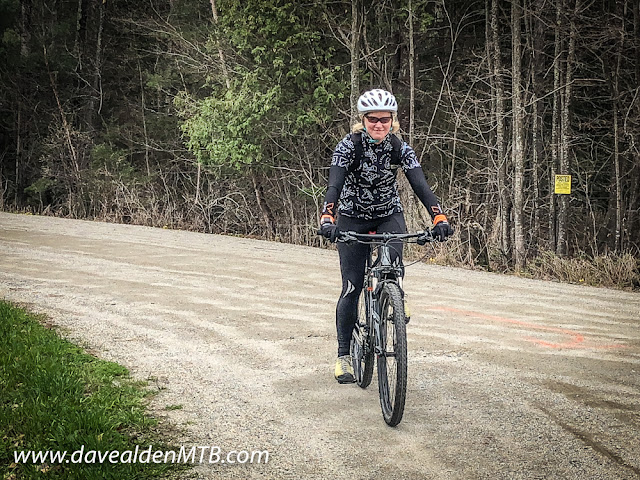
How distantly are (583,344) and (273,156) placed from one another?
42.8ft

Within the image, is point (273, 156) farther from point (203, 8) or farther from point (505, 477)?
point (505, 477)

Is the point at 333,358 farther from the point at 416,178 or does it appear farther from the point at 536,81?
the point at 536,81

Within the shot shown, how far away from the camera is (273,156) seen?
1966cm

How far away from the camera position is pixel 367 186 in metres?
5.68

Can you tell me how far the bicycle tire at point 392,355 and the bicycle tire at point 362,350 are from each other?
302 mm

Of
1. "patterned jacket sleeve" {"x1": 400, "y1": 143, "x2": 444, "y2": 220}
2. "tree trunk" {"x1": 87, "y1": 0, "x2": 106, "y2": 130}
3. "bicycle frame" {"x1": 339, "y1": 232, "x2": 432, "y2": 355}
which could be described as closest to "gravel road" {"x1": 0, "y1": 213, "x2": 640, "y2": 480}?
"bicycle frame" {"x1": 339, "y1": 232, "x2": 432, "y2": 355}

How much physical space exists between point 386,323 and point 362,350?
622mm

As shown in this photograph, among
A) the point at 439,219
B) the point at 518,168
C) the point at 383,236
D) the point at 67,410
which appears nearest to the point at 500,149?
the point at 518,168

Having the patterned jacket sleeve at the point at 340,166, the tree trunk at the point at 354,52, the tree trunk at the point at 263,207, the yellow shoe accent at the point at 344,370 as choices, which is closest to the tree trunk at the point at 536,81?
the tree trunk at the point at 354,52

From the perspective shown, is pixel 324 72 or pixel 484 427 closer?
pixel 484 427

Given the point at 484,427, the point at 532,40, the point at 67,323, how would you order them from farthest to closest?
the point at 532,40 < the point at 67,323 < the point at 484,427

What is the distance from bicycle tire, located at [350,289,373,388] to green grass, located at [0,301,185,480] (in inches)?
63.9

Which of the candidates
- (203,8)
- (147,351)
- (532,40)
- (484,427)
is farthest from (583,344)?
(203,8)

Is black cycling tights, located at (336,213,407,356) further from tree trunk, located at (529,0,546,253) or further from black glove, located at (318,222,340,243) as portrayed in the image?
tree trunk, located at (529,0,546,253)
